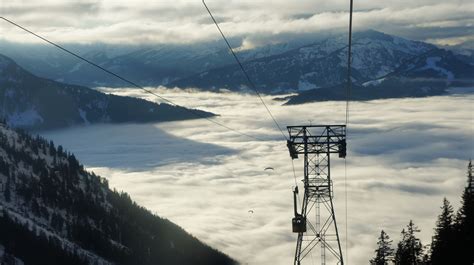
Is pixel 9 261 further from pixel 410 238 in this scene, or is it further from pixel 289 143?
pixel 289 143

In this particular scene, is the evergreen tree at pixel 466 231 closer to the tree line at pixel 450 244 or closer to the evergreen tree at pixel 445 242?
the tree line at pixel 450 244

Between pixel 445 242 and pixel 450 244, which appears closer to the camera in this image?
pixel 450 244

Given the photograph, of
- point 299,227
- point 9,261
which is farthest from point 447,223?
point 9,261

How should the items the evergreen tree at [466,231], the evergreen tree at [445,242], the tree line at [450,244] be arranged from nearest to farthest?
1. the evergreen tree at [466,231]
2. the tree line at [450,244]
3. the evergreen tree at [445,242]

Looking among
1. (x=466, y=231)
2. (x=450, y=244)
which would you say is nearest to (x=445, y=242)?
(x=450, y=244)

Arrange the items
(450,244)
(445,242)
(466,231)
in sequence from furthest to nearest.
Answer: (445,242) < (450,244) < (466,231)

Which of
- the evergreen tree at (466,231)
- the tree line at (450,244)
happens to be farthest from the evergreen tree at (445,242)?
the evergreen tree at (466,231)

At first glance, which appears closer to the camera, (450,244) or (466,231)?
(466,231)

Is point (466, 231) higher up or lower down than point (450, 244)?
higher up

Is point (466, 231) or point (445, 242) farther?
point (445, 242)

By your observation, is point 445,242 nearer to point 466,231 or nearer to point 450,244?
point 450,244

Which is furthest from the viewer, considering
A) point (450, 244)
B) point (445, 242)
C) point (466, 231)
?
point (445, 242)
